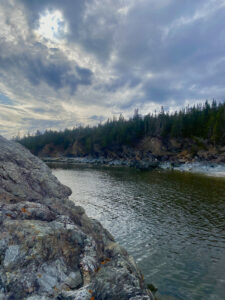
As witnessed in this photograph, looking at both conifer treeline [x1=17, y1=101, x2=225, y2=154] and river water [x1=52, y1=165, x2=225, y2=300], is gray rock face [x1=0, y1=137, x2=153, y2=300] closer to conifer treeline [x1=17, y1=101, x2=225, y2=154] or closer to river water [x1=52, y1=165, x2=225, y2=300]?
river water [x1=52, y1=165, x2=225, y2=300]

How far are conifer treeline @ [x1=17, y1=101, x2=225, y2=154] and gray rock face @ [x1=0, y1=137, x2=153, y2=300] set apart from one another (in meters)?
97.7

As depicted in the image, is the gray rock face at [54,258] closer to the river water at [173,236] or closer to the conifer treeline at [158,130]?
the river water at [173,236]

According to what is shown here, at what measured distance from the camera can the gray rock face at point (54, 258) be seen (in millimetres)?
5449

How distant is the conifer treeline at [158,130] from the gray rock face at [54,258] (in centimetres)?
9773

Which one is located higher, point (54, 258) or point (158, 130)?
point (158, 130)

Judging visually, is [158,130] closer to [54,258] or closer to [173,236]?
[173,236]

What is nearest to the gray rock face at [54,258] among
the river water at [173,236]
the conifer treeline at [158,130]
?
the river water at [173,236]

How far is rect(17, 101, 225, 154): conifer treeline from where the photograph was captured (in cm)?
9725

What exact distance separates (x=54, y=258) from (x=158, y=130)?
123 metres

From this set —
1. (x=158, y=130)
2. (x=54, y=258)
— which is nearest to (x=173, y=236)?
(x=54, y=258)

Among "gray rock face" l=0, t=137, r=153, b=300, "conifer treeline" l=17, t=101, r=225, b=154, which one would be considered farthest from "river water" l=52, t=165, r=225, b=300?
"conifer treeline" l=17, t=101, r=225, b=154

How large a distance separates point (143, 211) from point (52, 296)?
1913 cm

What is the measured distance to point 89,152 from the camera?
465 ft

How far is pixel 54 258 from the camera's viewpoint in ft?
22.0
